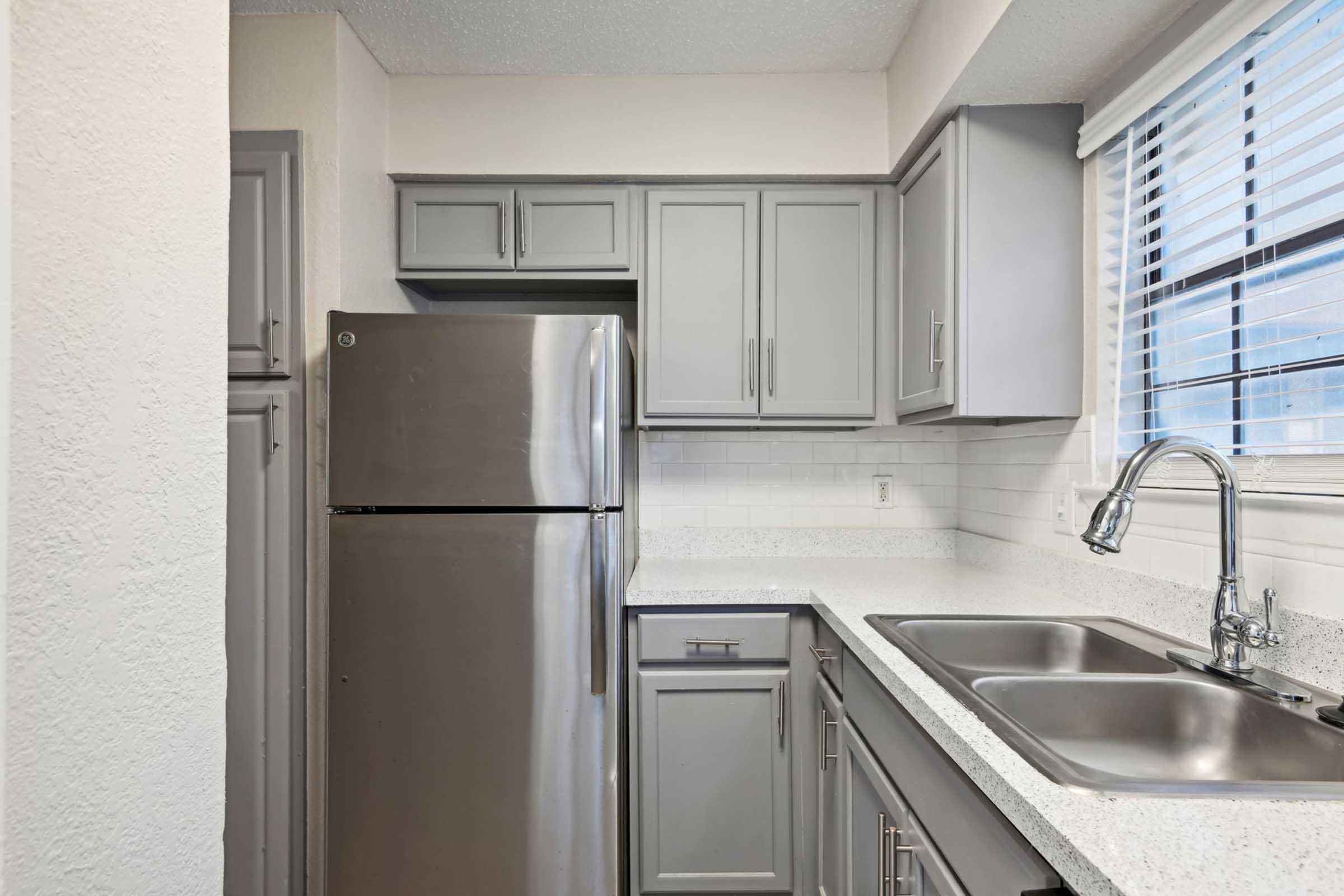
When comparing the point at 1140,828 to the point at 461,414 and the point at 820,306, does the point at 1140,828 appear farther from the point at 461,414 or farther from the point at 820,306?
the point at 820,306

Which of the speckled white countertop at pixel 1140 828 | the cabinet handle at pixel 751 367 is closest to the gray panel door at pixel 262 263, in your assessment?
the cabinet handle at pixel 751 367

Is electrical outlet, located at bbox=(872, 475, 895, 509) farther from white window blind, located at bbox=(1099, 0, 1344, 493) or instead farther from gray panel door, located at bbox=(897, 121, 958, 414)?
white window blind, located at bbox=(1099, 0, 1344, 493)

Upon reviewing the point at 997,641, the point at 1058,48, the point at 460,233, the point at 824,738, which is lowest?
the point at 824,738

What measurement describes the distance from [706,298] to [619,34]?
30.2 inches

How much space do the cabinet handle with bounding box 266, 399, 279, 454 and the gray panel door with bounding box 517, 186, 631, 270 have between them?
821mm

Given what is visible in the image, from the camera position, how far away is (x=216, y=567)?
0.69 metres

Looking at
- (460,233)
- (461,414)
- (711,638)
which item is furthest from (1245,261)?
(460,233)

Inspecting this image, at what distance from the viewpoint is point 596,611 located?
1.68 meters

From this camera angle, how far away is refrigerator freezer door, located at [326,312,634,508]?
1.67m

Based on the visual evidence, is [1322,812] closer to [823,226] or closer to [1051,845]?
[1051,845]

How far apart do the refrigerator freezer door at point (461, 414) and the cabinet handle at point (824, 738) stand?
2.57 feet

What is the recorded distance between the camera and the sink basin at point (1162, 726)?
3.05 feet

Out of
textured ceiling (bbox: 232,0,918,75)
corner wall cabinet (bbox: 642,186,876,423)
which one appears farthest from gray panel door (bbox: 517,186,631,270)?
textured ceiling (bbox: 232,0,918,75)

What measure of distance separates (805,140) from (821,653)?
1.51 m
